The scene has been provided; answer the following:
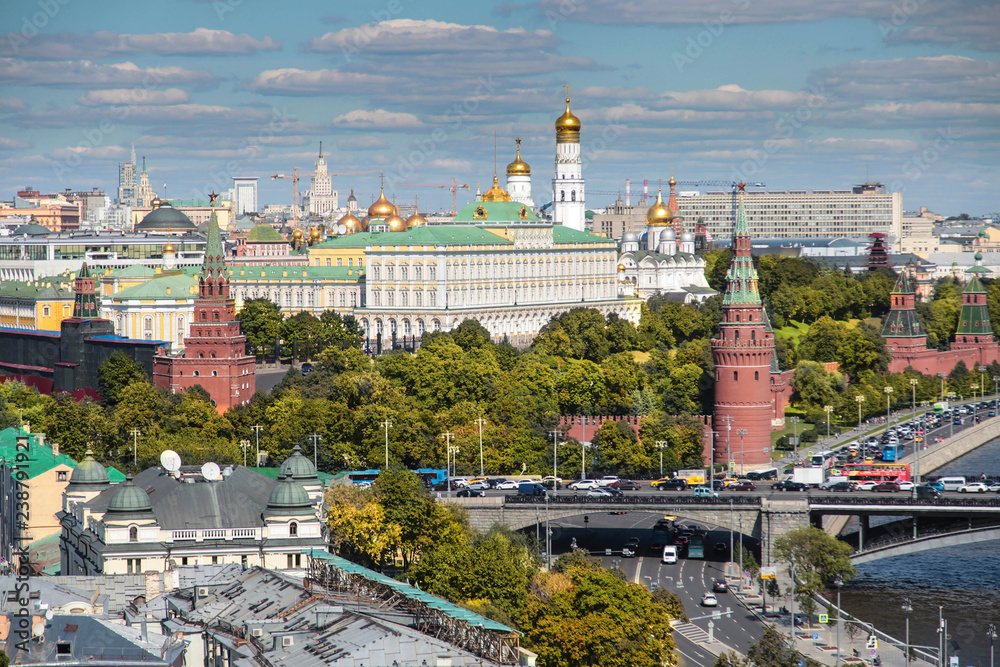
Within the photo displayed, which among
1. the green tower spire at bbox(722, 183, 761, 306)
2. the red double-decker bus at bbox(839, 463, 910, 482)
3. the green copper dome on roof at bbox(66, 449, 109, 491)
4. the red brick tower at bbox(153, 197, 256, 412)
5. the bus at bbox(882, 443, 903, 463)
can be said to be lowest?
the red double-decker bus at bbox(839, 463, 910, 482)

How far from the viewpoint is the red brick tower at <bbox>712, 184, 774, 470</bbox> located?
12138cm

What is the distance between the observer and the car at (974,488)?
100 metres

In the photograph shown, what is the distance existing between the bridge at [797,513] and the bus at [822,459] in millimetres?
17743

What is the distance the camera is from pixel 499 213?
190875mm

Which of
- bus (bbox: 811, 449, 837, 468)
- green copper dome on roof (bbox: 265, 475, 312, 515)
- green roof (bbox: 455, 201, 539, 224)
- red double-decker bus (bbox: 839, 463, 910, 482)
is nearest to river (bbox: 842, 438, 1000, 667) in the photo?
red double-decker bus (bbox: 839, 463, 910, 482)

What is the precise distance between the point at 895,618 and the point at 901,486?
20734 mm

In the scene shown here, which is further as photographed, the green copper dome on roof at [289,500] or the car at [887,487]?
the car at [887,487]

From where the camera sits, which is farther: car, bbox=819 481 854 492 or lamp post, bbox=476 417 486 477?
lamp post, bbox=476 417 486 477

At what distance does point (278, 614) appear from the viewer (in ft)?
182

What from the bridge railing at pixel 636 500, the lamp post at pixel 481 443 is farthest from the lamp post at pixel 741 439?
the bridge railing at pixel 636 500

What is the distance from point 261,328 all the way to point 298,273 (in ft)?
124

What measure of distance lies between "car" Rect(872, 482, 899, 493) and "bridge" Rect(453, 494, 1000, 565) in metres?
3.05

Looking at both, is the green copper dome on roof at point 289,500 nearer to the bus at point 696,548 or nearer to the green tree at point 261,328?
the bus at point 696,548

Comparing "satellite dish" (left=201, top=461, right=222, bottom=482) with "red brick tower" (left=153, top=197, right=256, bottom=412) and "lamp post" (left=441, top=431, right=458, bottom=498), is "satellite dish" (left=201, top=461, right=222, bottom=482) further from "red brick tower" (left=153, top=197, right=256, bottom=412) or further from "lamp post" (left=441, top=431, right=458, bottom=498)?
"red brick tower" (left=153, top=197, right=256, bottom=412)
